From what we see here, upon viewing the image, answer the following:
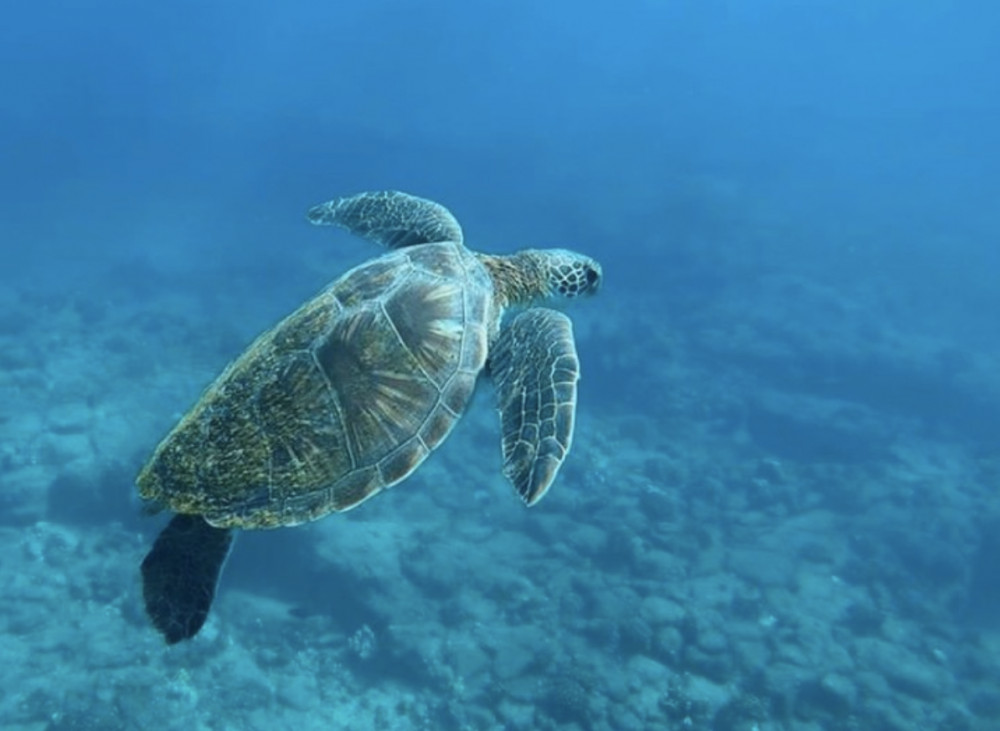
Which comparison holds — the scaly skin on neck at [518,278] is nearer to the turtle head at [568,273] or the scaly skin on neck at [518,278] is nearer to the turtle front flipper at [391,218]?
the turtle head at [568,273]

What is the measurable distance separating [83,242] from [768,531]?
89.7 feet

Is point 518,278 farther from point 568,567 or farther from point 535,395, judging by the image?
point 568,567

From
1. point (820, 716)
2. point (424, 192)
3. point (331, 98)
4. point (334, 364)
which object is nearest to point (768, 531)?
point (820, 716)

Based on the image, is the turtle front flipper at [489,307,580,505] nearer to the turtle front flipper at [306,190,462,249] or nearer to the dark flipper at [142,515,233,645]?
the turtle front flipper at [306,190,462,249]

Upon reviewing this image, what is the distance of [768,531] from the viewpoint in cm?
1496

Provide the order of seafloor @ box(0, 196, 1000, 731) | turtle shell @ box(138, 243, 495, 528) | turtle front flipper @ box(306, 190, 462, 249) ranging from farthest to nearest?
seafloor @ box(0, 196, 1000, 731), turtle front flipper @ box(306, 190, 462, 249), turtle shell @ box(138, 243, 495, 528)

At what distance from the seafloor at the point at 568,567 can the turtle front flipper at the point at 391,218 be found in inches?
263

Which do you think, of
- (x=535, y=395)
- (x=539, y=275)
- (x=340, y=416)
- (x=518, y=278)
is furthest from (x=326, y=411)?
(x=539, y=275)

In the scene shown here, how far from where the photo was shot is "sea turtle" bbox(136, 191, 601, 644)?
15.3ft

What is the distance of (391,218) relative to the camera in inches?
296

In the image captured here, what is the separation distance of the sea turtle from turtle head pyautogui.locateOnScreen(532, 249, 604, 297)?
1.40 metres

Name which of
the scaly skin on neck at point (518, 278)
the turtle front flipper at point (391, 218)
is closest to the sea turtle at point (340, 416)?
the scaly skin on neck at point (518, 278)

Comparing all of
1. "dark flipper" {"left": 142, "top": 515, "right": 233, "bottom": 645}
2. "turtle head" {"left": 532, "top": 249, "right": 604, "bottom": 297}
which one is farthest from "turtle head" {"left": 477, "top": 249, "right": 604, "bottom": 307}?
"dark flipper" {"left": 142, "top": 515, "right": 233, "bottom": 645}

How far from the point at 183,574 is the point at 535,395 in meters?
2.55
